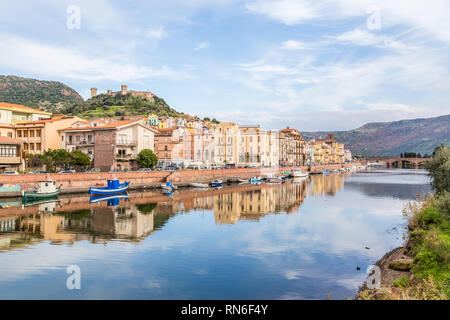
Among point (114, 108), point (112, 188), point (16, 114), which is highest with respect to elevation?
point (114, 108)

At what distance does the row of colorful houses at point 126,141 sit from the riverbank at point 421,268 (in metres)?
57.2

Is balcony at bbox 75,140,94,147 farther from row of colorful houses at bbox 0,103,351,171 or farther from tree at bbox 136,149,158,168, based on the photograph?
tree at bbox 136,149,158,168

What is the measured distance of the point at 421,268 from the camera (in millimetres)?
16484

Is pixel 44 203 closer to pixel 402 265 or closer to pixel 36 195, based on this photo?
pixel 36 195

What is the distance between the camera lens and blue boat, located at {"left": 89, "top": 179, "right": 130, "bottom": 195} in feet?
171

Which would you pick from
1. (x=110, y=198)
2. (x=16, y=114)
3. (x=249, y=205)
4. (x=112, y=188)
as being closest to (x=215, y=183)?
(x=112, y=188)

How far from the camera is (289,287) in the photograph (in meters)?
17.4

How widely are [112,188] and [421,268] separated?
1779 inches

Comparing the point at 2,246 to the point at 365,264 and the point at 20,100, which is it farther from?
the point at 20,100

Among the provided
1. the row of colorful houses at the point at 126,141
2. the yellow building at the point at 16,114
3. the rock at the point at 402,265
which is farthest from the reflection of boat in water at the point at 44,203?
the yellow building at the point at 16,114

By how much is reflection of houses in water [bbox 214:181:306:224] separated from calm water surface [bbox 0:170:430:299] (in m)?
0.23

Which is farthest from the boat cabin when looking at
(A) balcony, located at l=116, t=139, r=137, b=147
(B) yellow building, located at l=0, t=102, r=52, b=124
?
(B) yellow building, located at l=0, t=102, r=52, b=124

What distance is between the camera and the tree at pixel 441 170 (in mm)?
28216
